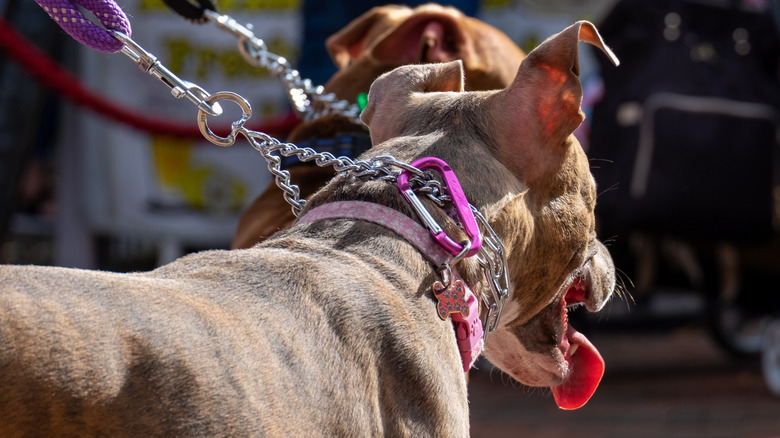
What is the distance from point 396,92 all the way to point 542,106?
1.21 feet

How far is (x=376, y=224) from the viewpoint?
187 centimetres

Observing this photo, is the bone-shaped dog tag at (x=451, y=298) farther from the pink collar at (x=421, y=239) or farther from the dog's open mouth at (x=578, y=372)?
the dog's open mouth at (x=578, y=372)

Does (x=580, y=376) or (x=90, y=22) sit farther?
(x=580, y=376)

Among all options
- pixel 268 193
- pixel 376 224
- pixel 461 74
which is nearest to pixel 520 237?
pixel 376 224

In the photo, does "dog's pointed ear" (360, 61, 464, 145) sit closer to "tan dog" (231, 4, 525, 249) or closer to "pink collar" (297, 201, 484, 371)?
"pink collar" (297, 201, 484, 371)

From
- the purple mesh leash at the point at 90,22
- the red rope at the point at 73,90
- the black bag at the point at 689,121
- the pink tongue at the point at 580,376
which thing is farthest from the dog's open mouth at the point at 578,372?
the red rope at the point at 73,90

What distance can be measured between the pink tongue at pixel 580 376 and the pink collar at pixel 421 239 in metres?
0.67

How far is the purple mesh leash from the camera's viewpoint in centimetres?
225

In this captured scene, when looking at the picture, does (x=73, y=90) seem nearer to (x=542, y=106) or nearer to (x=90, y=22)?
(x=90, y=22)

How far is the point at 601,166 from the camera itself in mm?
5746

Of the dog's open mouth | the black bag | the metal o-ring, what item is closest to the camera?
the metal o-ring

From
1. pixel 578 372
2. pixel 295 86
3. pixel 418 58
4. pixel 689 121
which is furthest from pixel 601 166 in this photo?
pixel 578 372

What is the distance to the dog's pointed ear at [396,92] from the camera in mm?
2273

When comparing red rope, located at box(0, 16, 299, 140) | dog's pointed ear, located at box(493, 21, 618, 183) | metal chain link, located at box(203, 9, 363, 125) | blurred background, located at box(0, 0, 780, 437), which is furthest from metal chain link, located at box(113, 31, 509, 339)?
red rope, located at box(0, 16, 299, 140)
